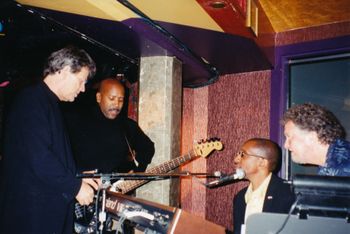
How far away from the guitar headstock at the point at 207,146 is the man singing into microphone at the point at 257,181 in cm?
86

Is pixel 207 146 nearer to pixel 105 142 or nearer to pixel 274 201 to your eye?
pixel 105 142

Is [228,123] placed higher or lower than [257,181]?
higher

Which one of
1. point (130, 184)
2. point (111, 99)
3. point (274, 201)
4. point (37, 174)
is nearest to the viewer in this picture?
point (37, 174)

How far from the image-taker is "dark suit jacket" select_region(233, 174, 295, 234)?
10.6ft

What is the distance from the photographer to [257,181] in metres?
3.69

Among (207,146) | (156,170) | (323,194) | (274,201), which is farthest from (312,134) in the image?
(207,146)

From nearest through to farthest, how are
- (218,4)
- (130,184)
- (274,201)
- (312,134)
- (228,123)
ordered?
(312,134), (218,4), (274,201), (130,184), (228,123)

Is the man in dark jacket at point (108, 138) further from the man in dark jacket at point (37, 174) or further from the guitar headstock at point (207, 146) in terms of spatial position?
the man in dark jacket at point (37, 174)

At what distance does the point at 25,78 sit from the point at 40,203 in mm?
3288

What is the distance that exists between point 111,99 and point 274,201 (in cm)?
235

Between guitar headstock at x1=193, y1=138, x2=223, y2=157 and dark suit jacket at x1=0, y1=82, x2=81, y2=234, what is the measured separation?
2473 mm

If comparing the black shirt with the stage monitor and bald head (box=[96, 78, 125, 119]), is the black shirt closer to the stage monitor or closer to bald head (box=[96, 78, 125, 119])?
bald head (box=[96, 78, 125, 119])

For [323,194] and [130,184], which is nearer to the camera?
[323,194]

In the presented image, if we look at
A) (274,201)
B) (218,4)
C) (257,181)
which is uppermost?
(218,4)
